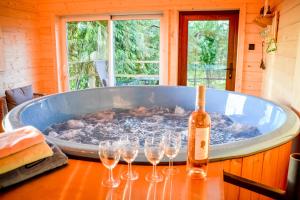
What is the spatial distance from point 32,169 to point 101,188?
0.99ft

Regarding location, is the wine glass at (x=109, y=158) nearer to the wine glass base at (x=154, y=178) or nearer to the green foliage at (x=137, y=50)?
the wine glass base at (x=154, y=178)

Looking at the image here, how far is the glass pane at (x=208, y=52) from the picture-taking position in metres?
4.27

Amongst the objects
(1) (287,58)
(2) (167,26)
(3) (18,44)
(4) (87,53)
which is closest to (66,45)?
(4) (87,53)

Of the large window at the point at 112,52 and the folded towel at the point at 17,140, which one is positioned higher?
the large window at the point at 112,52

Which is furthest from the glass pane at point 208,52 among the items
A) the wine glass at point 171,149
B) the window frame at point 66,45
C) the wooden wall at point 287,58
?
the wine glass at point 171,149

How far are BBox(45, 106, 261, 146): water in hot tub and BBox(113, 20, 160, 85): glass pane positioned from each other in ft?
4.01

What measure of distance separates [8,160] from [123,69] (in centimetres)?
403

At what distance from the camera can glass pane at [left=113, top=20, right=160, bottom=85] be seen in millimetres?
4633

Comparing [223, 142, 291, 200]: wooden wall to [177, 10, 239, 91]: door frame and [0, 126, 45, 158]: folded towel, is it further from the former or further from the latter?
[177, 10, 239, 91]: door frame

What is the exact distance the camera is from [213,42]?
4.33 metres

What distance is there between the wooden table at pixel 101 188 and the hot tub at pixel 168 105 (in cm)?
17

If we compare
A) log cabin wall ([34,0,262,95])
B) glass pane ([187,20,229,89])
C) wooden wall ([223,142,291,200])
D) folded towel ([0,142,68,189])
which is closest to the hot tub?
wooden wall ([223,142,291,200])

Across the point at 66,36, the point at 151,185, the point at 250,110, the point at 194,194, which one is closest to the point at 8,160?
the point at 151,185

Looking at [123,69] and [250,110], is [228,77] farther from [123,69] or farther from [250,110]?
[123,69]
